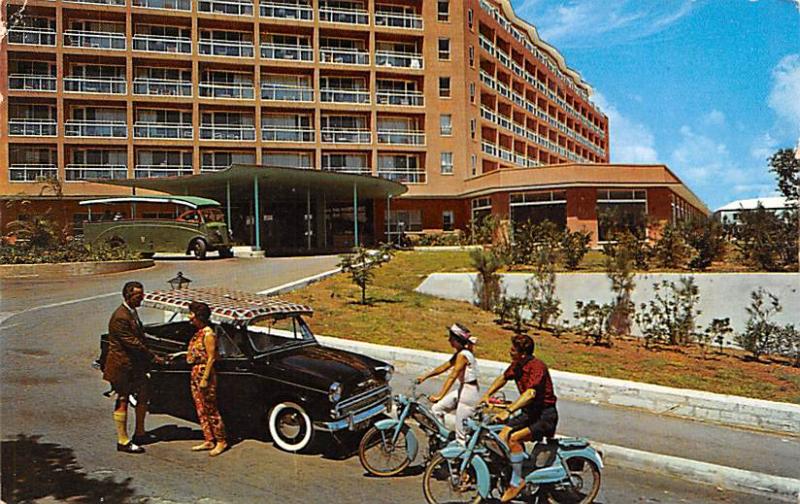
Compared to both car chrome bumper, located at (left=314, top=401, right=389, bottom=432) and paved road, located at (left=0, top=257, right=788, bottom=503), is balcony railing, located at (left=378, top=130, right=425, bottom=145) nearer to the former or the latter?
paved road, located at (left=0, top=257, right=788, bottom=503)

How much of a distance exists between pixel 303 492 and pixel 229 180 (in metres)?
4.18

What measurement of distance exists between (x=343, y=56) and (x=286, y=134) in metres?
1.35

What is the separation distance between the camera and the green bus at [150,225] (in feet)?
20.6

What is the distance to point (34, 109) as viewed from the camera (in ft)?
21.3

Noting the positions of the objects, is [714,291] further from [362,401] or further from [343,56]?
[362,401]

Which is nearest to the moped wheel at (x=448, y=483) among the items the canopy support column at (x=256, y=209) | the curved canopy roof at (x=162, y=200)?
the curved canopy roof at (x=162, y=200)

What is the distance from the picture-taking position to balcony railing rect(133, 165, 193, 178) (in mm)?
7180

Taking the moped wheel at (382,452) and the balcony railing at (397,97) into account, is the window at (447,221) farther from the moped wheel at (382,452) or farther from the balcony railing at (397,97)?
the moped wheel at (382,452)

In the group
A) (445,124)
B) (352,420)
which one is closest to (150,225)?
(352,420)

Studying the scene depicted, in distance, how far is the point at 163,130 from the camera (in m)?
7.52

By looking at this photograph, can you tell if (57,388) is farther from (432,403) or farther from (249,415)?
(432,403)

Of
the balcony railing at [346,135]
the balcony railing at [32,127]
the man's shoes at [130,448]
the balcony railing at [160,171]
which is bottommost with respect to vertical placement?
the man's shoes at [130,448]

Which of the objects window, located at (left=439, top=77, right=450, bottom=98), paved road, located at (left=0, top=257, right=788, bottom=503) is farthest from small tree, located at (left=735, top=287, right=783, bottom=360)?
window, located at (left=439, top=77, right=450, bottom=98)

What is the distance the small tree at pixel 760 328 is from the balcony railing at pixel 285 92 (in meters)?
6.41
